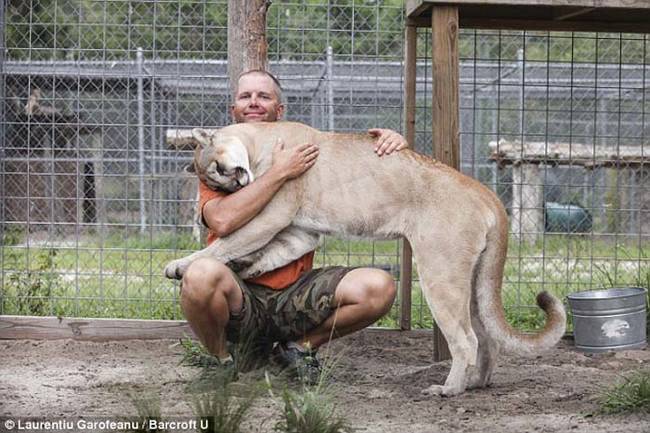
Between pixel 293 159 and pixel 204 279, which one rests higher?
pixel 293 159

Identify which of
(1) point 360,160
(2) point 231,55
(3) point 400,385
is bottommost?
(3) point 400,385

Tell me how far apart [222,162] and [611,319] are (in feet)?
8.72

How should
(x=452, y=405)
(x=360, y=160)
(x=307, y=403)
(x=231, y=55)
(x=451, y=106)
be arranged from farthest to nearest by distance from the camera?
(x=231, y=55) < (x=451, y=106) < (x=360, y=160) < (x=452, y=405) < (x=307, y=403)

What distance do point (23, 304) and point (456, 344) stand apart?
3426mm

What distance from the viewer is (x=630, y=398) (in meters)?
3.88

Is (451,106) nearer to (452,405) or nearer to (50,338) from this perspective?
(452,405)

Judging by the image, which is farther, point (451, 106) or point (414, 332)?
point (414, 332)

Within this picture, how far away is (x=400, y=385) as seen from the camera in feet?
15.6

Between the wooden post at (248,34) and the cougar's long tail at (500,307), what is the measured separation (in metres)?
1.90

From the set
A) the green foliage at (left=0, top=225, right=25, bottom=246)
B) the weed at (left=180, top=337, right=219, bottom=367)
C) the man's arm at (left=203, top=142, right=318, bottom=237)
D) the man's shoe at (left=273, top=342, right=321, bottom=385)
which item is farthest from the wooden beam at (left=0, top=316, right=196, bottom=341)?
the man's arm at (left=203, top=142, right=318, bottom=237)

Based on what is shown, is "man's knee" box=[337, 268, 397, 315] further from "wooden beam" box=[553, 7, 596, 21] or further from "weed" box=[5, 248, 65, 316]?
"weed" box=[5, 248, 65, 316]

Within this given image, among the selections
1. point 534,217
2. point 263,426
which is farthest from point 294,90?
point 263,426

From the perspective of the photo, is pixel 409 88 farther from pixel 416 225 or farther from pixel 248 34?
pixel 416 225

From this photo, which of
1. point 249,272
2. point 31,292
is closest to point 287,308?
point 249,272
